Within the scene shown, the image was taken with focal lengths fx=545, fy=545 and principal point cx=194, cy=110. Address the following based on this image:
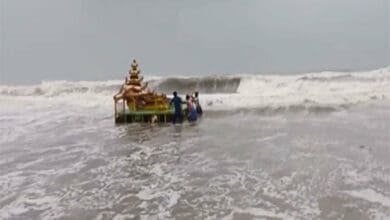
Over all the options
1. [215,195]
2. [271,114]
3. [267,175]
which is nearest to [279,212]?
[215,195]

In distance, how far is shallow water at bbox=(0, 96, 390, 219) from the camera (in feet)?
20.6

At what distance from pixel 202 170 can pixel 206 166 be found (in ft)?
0.98

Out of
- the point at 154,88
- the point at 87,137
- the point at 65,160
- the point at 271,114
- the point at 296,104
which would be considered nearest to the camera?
the point at 65,160

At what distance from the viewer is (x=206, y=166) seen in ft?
28.2

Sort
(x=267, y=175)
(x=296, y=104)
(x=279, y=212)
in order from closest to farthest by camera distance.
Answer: (x=279, y=212) < (x=267, y=175) < (x=296, y=104)

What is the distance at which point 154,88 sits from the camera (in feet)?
109

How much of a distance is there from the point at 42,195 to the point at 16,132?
710cm

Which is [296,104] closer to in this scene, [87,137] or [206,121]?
[206,121]

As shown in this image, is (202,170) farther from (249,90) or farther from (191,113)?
(249,90)

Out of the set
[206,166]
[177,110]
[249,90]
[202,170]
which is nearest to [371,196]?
[202,170]

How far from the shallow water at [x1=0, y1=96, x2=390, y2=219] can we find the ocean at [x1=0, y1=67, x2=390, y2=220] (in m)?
0.02

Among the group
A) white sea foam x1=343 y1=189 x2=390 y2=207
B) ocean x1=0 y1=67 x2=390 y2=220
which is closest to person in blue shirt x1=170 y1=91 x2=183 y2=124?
ocean x1=0 y1=67 x2=390 y2=220

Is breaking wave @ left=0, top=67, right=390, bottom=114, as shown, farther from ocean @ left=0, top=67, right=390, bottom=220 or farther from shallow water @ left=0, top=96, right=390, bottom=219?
shallow water @ left=0, top=96, right=390, bottom=219

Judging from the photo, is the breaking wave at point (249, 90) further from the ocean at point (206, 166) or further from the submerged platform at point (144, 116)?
the submerged platform at point (144, 116)
